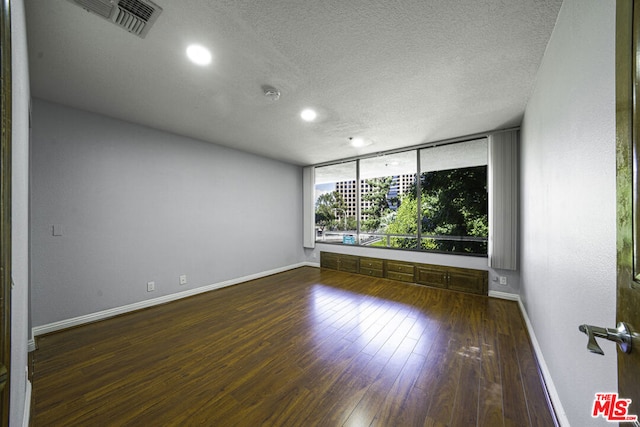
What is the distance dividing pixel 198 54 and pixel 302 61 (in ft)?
2.67

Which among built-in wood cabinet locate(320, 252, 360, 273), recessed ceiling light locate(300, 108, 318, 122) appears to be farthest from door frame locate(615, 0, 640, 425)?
built-in wood cabinet locate(320, 252, 360, 273)

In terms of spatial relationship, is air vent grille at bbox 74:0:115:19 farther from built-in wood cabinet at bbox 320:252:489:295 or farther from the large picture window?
built-in wood cabinet at bbox 320:252:489:295

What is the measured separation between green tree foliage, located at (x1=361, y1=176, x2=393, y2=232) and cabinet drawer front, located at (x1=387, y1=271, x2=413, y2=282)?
1.09 meters

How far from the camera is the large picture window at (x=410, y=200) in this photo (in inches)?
165

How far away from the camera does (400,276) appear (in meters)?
4.42

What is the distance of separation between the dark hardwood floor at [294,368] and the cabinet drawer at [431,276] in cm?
77

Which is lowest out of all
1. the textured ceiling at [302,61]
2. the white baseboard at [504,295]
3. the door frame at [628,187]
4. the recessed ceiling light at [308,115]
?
the white baseboard at [504,295]

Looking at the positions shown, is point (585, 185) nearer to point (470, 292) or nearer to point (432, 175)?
point (470, 292)

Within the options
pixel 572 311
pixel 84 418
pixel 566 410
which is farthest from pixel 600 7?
pixel 84 418

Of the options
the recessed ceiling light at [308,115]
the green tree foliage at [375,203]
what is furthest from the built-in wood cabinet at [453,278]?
the recessed ceiling light at [308,115]

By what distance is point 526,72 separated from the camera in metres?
2.04

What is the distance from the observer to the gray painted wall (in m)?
2.52

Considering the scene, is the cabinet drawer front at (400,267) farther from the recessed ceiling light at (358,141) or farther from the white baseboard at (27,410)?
the white baseboard at (27,410)

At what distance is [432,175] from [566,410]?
4.03 metres
